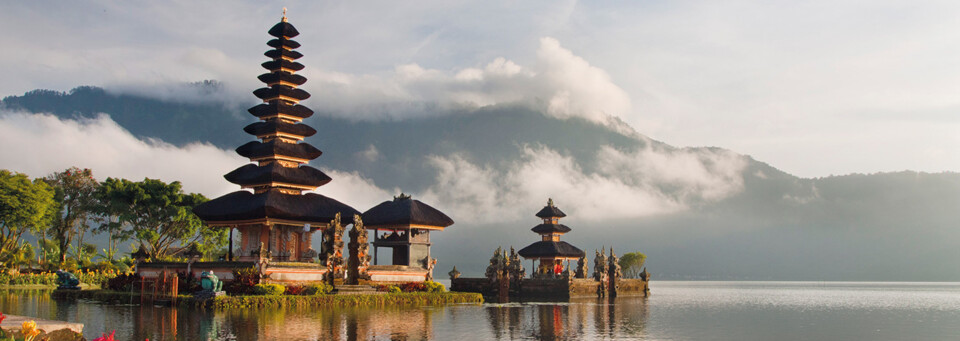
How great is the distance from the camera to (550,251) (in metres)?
75.4

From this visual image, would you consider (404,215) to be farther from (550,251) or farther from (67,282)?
(67,282)

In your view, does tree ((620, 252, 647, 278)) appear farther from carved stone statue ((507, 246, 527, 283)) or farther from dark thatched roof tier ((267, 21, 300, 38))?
dark thatched roof tier ((267, 21, 300, 38))

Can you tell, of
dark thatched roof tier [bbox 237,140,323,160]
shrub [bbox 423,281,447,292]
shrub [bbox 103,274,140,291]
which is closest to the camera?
shrub [bbox 103,274,140,291]

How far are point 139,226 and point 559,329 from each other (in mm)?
51386

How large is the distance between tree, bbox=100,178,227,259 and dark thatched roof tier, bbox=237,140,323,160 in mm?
15772

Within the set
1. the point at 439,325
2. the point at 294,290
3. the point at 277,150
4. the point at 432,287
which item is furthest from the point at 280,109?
the point at 439,325

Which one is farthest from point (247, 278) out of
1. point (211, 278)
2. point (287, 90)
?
point (287, 90)

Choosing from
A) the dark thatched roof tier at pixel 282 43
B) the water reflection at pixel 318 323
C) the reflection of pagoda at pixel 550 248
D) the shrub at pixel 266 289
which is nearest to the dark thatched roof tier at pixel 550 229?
the reflection of pagoda at pixel 550 248

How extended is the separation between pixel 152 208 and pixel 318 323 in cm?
4631

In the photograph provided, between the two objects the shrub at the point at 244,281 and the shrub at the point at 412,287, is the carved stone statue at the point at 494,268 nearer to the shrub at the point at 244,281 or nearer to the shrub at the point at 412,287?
the shrub at the point at 412,287

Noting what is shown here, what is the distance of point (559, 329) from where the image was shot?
3219cm

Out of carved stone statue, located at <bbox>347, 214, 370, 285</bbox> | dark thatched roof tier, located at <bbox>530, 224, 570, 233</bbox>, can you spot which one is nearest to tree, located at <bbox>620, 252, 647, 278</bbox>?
dark thatched roof tier, located at <bbox>530, 224, 570, 233</bbox>

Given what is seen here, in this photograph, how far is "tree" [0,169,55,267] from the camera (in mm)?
60156

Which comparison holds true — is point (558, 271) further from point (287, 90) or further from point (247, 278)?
point (247, 278)
